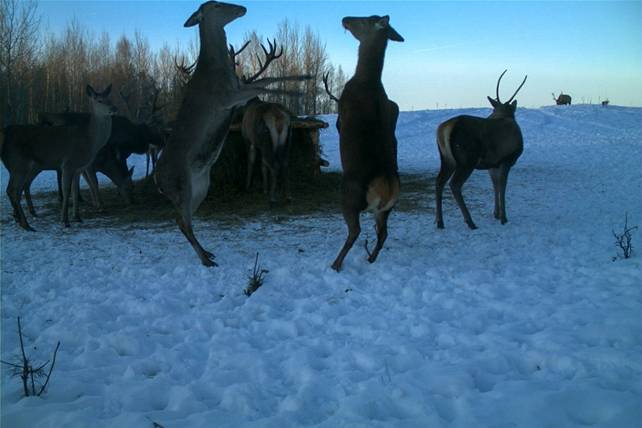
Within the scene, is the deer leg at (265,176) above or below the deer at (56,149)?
below

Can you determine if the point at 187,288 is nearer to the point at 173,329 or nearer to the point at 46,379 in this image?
the point at 173,329

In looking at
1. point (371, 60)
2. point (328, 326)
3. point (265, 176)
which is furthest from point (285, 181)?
point (328, 326)

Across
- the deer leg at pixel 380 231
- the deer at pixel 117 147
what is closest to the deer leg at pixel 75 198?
the deer at pixel 117 147

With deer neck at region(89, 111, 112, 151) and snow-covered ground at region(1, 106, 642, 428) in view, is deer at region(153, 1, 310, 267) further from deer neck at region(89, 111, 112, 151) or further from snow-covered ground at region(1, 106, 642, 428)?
deer neck at region(89, 111, 112, 151)

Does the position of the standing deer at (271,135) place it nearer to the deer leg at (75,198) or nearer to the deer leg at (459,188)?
the deer leg at (75,198)

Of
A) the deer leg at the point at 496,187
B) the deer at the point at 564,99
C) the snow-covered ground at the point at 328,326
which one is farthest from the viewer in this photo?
the deer at the point at 564,99

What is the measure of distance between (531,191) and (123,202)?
25.6ft

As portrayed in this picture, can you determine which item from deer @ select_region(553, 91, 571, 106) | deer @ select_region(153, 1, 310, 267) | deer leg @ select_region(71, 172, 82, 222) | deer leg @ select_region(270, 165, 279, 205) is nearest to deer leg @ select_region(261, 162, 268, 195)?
deer leg @ select_region(270, 165, 279, 205)

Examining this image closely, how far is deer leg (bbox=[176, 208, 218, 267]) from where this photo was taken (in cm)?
522

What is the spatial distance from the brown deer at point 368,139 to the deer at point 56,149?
423 centimetres

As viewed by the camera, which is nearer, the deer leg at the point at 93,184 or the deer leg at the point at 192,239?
the deer leg at the point at 192,239

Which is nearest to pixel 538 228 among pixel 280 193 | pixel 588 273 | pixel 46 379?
pixel 588 273

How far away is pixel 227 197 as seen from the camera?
29.5 feet

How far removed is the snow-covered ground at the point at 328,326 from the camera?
2537 mm
